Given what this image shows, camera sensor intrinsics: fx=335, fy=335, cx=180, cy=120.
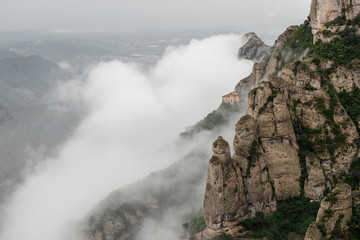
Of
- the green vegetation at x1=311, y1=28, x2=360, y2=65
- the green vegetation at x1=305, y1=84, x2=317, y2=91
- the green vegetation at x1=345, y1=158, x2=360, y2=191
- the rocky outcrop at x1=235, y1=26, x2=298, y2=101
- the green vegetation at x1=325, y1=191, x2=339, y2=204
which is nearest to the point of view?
the green vegetation at x1=325, y1=191, x2=339, y2=204

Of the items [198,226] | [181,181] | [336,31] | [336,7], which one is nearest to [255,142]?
[198,226]

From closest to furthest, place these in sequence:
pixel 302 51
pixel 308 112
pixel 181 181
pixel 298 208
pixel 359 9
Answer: pixel 298 208 → pixel 308 112 → pixel 359 9 → pixel 302 51 → pixel 181 181

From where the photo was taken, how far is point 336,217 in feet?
98.2

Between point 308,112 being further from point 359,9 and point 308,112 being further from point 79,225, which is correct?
point 79,225

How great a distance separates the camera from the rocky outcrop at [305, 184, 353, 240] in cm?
2964

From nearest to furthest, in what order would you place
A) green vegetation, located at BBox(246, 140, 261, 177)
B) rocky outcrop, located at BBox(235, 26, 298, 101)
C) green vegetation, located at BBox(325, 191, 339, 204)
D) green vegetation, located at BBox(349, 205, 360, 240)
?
green vegetation, located at BBox(349, 205, 360, 240), green vegetation, located at BBox(325, 191, 339, 204), green vegetation, located at BBox(246, 140, 261, 177), rocky outcrop, located at BBox(235, 26, 298, 101)

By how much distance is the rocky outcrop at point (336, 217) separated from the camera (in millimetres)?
29641

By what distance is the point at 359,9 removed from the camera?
57031 millimetres

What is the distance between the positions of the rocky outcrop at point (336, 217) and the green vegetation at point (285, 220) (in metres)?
10.7

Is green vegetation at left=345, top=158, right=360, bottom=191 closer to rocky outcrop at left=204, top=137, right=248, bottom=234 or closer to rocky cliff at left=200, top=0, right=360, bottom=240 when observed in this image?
rocky cliff at left=200, top=0, right=360, bottom=240

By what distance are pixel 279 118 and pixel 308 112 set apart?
4757mm

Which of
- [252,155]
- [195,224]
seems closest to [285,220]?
[252,155]

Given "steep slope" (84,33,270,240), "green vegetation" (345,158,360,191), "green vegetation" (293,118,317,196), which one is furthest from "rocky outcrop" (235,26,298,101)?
"green vegetation" (345,158,360,191)

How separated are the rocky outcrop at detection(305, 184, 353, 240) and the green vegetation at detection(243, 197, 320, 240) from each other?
10684 mm
